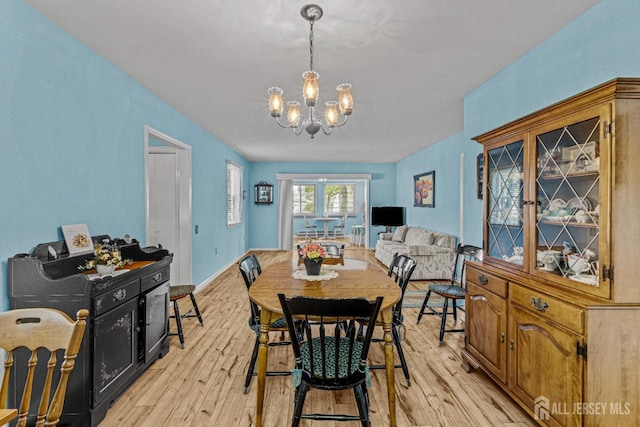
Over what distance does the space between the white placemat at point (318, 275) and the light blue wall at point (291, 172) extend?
21.3ft

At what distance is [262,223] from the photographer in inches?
357

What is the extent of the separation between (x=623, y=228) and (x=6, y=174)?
3340 mm

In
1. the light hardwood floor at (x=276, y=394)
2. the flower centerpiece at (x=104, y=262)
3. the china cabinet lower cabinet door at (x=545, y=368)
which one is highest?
the flower centerpiece at (x=104, y=262)

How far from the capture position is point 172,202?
4461 mm

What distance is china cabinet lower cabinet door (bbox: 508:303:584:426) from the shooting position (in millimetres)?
1593

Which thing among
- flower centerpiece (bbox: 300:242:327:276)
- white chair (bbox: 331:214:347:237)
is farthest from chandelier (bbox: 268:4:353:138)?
white chair (bbox: 331:214:347:237)

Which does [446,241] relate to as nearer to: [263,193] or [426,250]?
[426,250]

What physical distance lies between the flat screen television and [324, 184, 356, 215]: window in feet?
14.8

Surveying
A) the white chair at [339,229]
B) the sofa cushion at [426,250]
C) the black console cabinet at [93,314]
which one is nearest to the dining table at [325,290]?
the black console cabinet at [93,314]

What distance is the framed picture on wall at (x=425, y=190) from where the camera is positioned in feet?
21.7

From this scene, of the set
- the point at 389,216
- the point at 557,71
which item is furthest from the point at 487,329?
the point at 389,216

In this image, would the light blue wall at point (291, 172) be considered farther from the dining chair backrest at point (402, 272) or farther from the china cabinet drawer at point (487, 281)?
the china cabinet drawer at point (487, 281)

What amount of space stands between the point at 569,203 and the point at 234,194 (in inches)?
256

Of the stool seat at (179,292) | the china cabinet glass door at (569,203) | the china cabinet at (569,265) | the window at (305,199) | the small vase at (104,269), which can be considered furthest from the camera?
the window at (305,199)
